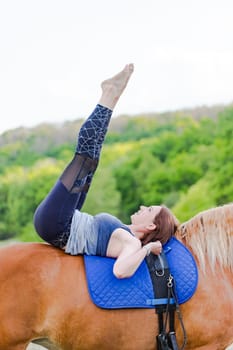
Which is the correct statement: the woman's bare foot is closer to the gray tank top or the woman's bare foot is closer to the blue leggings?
the blue leggings

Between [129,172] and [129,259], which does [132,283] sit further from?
[129,172]

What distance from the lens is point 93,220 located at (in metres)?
3.96

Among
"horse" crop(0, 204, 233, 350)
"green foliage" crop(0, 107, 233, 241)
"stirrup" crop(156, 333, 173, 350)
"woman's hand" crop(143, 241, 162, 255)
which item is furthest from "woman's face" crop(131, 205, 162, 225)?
"green foliage" crop(0, 107, 233, 241)

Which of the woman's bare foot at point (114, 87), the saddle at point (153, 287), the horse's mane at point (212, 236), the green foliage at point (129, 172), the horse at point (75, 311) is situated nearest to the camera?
the horse at point (75, 311)

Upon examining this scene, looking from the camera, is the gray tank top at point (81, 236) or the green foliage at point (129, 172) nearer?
the gray tank top at point (81, 236)

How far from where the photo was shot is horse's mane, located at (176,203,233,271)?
4.04 m

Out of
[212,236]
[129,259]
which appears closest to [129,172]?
[212,236]

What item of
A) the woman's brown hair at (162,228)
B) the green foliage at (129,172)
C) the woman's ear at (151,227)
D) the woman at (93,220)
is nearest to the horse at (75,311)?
the woman at (93,220)

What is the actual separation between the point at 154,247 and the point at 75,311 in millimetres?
631

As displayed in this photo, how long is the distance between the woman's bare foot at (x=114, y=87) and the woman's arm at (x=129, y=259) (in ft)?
2.92

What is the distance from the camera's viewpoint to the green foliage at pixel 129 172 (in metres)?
45.0

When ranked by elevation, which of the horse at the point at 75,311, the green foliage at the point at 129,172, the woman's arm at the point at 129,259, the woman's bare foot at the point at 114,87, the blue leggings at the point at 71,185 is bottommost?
the green foliage at the point at 129,172

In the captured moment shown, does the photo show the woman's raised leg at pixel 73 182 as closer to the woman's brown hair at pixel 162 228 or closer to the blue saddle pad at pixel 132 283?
the blue saddle pad at pixel 132 283

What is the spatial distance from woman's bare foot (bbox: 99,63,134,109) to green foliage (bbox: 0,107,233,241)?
33.9 meters
